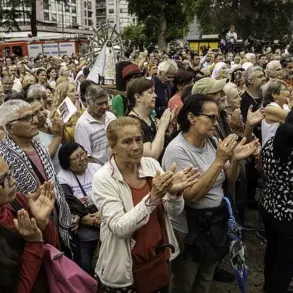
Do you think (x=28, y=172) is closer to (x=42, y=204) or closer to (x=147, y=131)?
(x=42, y=204)

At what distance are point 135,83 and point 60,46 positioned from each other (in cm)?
2773

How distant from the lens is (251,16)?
4059 centimetres

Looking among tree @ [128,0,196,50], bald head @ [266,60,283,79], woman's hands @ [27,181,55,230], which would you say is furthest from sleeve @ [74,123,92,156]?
tree @ [128,0,196,50]

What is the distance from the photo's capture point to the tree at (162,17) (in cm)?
3909

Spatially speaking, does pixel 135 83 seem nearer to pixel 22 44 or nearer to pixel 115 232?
pixel 115 232

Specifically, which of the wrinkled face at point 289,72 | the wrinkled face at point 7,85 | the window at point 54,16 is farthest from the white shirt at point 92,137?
the window at point 54,16

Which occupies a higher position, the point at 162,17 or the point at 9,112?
the point at 162,17

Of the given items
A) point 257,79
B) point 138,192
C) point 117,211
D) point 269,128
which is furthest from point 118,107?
point 117,211

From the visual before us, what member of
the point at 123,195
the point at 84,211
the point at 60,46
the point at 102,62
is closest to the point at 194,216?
the point at 123,195

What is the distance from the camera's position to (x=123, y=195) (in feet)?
7.72

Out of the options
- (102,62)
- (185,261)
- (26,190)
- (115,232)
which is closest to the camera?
(115,232)

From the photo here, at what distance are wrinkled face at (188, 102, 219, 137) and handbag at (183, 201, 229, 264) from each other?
519mm

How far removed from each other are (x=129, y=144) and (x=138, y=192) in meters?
0.29

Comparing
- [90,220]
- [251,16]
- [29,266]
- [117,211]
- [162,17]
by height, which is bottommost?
[90,220]
